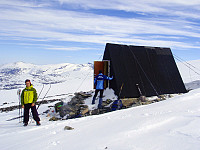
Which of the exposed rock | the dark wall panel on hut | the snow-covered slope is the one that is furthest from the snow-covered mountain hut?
the snow-covered slope

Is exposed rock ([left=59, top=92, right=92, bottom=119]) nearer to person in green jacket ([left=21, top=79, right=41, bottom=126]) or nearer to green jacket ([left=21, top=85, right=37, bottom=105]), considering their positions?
person in green jacket ([left=21, top=79, right=41, bottom=126])

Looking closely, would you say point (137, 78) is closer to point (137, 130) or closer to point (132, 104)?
point (132, 104)

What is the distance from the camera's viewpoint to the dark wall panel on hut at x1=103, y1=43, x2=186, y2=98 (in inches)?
445

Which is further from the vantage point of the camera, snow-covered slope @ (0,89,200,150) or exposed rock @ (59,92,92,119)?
exposed rock @ (59,92,92,119)

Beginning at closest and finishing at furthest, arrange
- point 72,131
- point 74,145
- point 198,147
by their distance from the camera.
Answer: point 198,147 → point 74,145 → point 72,131

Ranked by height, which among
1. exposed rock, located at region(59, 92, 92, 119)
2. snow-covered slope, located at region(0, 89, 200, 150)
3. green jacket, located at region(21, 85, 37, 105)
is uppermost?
green jacket, located at region(21, 85, 37, 105)

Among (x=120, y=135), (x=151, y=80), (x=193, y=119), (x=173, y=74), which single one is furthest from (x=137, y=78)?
(x=120, y=135)

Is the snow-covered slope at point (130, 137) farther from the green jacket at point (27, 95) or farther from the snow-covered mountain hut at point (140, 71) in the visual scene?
the snow-covered mountain hut at point (140, 71)

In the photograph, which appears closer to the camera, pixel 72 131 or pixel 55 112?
pixel 72 131

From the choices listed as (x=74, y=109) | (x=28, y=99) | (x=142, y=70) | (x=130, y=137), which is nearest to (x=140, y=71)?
(x=142, y=70)

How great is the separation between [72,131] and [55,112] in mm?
7336

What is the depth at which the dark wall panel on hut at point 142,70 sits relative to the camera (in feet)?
37.1

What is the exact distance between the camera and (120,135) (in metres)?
4.10

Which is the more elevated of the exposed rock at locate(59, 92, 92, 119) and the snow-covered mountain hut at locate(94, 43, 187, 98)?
the snow-covered mountain hut at locate(94, 43, 187, 98)
